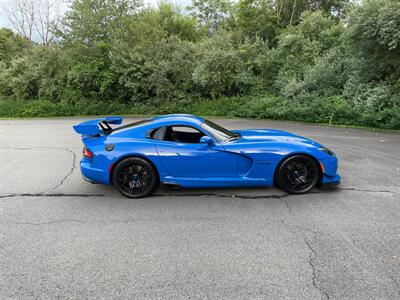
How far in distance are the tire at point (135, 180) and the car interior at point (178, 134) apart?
53cm

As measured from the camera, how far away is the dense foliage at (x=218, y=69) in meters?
12.3

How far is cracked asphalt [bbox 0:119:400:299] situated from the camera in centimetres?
261

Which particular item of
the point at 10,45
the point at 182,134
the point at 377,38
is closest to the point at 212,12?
the point at 10,45

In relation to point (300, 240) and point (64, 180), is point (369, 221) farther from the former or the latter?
point (64, 180)

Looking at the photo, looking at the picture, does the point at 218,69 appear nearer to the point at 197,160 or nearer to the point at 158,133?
the point at 158,133

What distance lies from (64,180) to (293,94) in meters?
12.3

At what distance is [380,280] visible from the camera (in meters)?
2.64

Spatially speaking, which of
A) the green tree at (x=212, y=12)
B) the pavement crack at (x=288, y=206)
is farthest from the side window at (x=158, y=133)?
the green tree at (x=212, y=12)

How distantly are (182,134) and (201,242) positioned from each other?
2.33 metres

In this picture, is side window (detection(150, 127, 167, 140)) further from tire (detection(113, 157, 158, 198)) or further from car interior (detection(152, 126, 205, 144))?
tire (detection(113, 157, 158, 198))

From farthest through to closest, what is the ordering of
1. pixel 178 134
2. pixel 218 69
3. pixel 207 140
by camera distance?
pixel 218 69, pixel 178 134, pixel 207 140

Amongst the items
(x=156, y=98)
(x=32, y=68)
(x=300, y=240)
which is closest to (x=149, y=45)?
(x=156, y=98)

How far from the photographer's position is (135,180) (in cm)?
466

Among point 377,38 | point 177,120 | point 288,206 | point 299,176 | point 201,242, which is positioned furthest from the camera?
point 377,38
